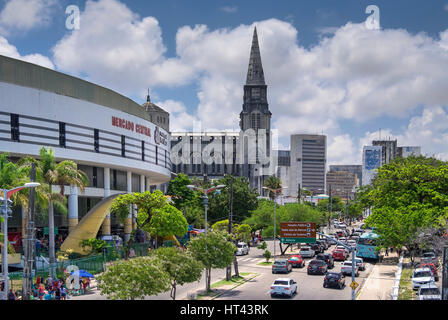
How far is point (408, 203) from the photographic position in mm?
55062

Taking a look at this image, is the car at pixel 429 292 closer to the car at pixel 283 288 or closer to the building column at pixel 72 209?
the car at pixel 283 288

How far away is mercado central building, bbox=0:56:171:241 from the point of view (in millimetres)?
49406

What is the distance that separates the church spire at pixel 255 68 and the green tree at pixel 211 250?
525 feet

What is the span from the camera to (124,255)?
50.4 meters

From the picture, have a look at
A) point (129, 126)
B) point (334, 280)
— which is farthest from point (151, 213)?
point (334, 280)

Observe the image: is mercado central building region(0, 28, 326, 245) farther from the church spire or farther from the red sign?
the church spire

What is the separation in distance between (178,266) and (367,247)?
111ft

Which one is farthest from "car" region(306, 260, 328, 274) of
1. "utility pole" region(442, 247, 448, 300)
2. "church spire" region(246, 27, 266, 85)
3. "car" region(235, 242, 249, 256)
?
"church spire" region(246, 27, 266, 85)

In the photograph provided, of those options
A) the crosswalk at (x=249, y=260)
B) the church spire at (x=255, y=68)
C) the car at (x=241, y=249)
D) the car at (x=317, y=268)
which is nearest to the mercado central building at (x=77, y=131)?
the car at (x=241, y=249)

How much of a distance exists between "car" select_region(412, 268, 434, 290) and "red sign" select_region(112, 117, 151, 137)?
4180 centimetres

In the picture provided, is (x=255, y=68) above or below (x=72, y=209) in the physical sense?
above

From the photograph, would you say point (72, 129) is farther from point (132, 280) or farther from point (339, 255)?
point (339, 255)

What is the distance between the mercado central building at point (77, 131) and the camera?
162ft

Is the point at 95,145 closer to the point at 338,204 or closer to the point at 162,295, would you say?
the point at 162,295
